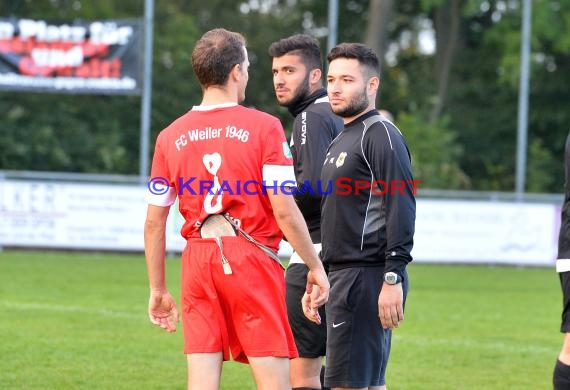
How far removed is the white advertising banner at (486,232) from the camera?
72.6 feet

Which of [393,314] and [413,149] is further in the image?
[413,149]

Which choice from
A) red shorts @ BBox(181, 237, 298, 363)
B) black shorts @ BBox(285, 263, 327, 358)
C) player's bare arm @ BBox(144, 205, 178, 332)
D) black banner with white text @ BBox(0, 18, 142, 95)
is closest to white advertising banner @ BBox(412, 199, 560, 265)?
black banner with white text @ BBox(0, 18, 142, 95)

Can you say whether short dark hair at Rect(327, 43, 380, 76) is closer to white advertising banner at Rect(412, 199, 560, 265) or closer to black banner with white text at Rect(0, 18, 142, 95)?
white advertising banner at Rect(412, 199, 560, 265)

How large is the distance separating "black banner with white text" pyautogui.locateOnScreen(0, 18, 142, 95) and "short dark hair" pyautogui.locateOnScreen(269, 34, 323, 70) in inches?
669

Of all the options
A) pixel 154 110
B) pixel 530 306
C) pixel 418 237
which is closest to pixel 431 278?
pixel 418 237

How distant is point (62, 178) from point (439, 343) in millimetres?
12065

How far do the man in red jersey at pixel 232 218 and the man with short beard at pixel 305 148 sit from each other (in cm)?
129

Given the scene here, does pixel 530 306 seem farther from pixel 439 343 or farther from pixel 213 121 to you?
pixel 213 121

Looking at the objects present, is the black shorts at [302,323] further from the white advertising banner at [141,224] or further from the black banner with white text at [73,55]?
the black banner with white text at [73,55]

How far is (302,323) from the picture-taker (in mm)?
6906

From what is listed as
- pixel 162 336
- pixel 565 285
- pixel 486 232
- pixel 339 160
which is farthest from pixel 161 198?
pixel 486 232

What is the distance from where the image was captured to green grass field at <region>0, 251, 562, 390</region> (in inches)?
354

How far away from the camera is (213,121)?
534 centimetres

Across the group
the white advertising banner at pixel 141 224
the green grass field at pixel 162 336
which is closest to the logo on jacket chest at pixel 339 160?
the green grass field at pixel 162 336
